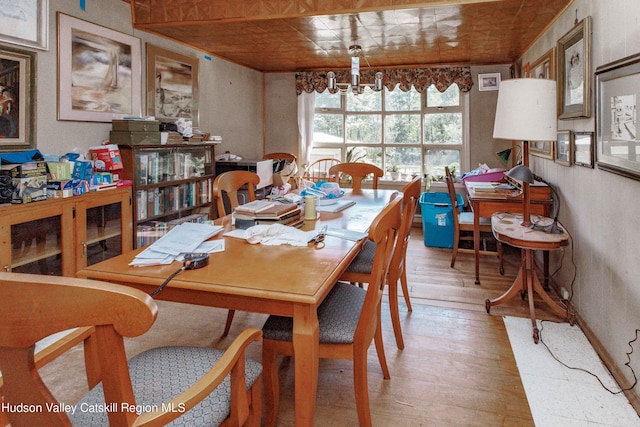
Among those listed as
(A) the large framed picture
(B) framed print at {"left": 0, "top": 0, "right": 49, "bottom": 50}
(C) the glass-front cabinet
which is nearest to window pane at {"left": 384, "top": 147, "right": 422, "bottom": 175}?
(A) the large framed picture

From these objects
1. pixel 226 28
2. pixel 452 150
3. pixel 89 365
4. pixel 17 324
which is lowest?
pixel 89 365

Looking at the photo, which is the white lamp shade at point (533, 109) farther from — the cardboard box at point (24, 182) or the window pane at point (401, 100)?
the window pane at point (401, 100)

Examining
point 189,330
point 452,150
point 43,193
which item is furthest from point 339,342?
point 452,150

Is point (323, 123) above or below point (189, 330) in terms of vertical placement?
above

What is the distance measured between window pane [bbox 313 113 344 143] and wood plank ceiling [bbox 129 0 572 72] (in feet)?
4.12

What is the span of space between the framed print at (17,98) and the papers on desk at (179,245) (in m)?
1.50

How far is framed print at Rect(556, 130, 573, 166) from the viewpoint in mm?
2818

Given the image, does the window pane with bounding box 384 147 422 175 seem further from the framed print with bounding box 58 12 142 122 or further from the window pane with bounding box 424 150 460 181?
the framed print with bounding box 58 12 142 122

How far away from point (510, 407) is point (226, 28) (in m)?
3.40

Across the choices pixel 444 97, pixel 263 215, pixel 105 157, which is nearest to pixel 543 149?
pixel 444 97

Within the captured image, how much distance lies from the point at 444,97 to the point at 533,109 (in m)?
3.41

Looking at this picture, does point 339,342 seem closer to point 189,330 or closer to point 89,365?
point 89,365

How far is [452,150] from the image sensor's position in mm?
5590

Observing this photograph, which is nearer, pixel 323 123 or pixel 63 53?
pixel 63 53
